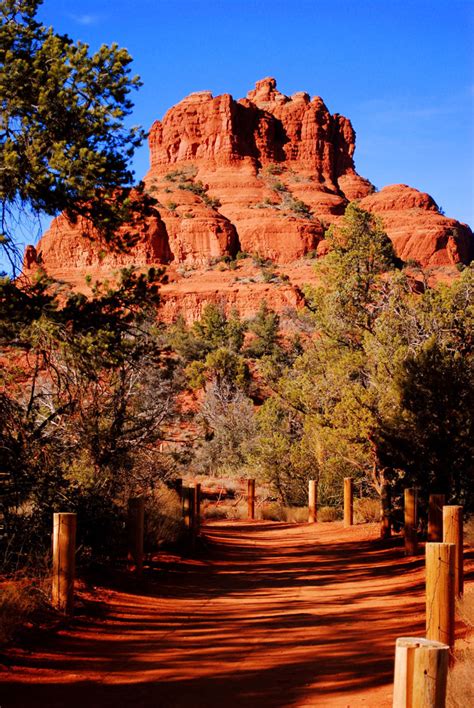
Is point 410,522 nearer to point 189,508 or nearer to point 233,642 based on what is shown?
point 189,508

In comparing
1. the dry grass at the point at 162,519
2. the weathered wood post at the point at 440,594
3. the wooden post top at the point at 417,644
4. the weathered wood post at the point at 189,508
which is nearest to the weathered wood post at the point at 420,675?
the wooden post top at the point at 417,644

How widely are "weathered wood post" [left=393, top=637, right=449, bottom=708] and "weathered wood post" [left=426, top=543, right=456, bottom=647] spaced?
236cm

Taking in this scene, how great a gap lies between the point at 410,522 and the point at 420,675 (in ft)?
30.2

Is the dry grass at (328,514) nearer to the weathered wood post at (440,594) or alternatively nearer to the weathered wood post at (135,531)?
the weathered wood post at (135,531)

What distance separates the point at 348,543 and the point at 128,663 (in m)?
9.98

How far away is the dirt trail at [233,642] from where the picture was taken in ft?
19.1

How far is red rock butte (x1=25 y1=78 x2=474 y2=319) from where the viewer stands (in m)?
88.1

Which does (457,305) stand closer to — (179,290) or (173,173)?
(179,290)

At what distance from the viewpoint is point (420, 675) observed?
12.2ft

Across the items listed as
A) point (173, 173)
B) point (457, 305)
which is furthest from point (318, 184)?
point (457, 305)

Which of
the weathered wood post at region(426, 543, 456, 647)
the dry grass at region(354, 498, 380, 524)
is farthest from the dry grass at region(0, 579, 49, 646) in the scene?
the dry grass at region(354, 498, 380, 524)

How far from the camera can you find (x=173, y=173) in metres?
116

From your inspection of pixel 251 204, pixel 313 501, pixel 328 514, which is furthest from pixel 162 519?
pixel 251 204

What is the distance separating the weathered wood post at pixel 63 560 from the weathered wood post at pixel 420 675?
16.2 feet
